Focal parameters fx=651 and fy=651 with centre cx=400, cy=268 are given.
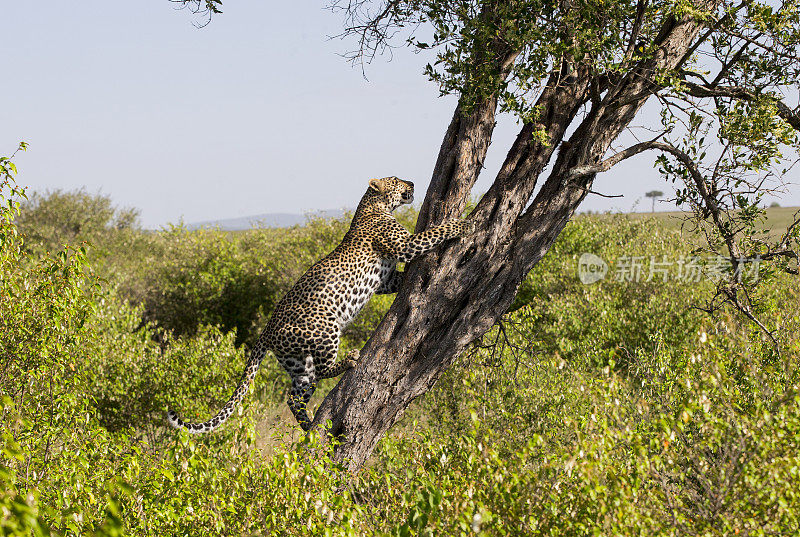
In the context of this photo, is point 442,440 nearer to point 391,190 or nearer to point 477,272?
point 477,272

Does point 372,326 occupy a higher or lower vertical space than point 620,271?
lower

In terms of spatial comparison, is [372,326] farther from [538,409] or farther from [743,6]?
[743,6]

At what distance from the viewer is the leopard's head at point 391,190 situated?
9.03 m

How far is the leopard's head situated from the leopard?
1.01 metres

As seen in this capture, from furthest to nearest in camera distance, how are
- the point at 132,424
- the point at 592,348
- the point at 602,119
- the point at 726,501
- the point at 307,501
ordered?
the point at 592,348, the point at 132,424, the point at 602,119, the point at 307,501, the point at 726,501

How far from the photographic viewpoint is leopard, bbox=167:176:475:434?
24.3ft

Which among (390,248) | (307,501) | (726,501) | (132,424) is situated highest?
(390,248)

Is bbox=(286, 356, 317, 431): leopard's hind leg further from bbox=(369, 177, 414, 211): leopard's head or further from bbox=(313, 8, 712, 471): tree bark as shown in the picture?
bbox=(369, 177, 414, 211): leopard's head

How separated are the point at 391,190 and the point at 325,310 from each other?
233 centimetres

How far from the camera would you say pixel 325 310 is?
7535 millimetres

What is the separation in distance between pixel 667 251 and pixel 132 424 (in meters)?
14.4

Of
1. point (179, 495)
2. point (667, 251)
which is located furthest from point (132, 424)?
point (667, 251)

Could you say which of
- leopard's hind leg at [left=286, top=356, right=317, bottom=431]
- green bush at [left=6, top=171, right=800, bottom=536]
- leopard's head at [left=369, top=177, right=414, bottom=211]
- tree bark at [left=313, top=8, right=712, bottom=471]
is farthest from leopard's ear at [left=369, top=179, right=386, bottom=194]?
leopard's hind leg at [left=286, top=356, right=317, bottom=431]

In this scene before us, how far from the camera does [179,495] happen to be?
5039 millimetres
